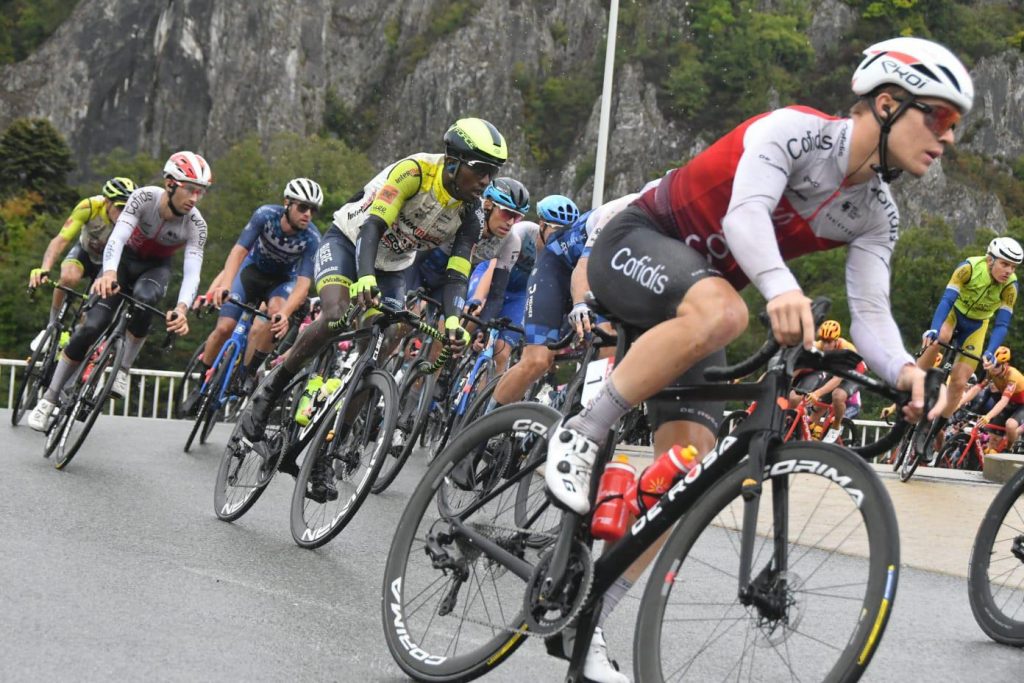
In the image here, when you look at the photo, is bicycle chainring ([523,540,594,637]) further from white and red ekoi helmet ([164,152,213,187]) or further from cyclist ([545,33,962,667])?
white and red ekoi helmet ([164,152,213,187])

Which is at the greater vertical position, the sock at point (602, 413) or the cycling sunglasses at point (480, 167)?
the cycling sunglasses at point (480, 167)

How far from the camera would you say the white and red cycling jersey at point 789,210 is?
12.5 ft

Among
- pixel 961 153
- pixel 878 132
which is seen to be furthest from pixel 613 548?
pixel 961 153

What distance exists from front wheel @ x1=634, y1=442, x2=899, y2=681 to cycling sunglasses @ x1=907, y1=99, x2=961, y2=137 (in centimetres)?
98

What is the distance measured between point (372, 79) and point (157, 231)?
4917 inches

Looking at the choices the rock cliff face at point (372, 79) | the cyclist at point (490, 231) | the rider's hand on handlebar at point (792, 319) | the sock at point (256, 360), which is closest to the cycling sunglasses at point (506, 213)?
the cyclist at point (490, 231)

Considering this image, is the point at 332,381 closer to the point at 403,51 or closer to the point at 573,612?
the point at 573,612

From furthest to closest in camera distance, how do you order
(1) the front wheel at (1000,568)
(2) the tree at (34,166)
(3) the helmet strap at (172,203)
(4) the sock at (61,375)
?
(2) the tree at (34,166)
(3) the helmet strap at (172,203)
(4) the sock at (61,375)
(1) the front wheel at (1000,568)

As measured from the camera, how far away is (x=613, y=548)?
13.1 ft

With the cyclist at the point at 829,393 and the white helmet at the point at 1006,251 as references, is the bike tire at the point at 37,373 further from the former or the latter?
the white helmet at the point at 1006,251

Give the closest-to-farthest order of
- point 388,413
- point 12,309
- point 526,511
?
point 526,511, point 388,413, point 12,309

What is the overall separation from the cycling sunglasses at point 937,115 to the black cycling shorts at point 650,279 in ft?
2.28

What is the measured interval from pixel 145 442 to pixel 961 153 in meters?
116

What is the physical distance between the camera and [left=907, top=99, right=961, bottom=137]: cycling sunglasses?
382cm
